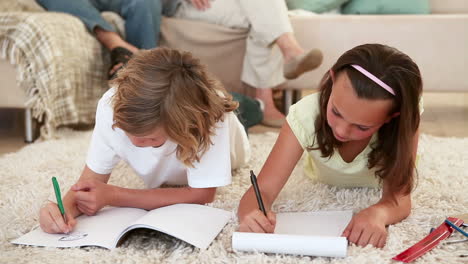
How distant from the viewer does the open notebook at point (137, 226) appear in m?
1.01

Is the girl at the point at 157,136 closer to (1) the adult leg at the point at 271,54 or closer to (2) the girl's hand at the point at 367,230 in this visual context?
(2) the girl's hand at the point at 367,230

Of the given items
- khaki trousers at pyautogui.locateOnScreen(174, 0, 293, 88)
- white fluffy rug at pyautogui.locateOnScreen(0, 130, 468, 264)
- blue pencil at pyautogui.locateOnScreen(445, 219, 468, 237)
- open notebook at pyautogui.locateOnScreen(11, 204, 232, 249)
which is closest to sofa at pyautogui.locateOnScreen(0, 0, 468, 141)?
khaki trousers at pyautogui.locateOnScreen(174, 0, 293, 88)

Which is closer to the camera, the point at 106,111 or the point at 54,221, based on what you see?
the point at 54,221

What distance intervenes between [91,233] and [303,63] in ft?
3.54

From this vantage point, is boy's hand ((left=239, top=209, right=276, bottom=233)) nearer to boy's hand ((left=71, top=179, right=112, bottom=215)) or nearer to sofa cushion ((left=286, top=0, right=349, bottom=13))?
boy's hand ((left=71, top=179, right=112, bottom=215))

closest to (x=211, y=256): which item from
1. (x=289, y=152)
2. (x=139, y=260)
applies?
(x=139, y=260)

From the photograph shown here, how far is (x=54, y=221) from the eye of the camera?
3.49 ft

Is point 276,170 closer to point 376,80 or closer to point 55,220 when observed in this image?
point 376,80

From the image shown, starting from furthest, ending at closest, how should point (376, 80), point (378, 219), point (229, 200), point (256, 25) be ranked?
point (256, 25)
point (229, 200)
point (378, 219)
point (376, 80)

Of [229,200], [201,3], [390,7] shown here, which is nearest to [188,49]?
[201,3]

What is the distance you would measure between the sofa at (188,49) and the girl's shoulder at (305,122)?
40.4 inches

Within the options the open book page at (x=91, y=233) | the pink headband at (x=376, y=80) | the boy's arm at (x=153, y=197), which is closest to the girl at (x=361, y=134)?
the pink headband at (x=376, y=80)

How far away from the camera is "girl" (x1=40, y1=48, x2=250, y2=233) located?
1040mm

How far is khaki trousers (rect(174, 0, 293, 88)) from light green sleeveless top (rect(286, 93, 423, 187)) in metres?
0.83
